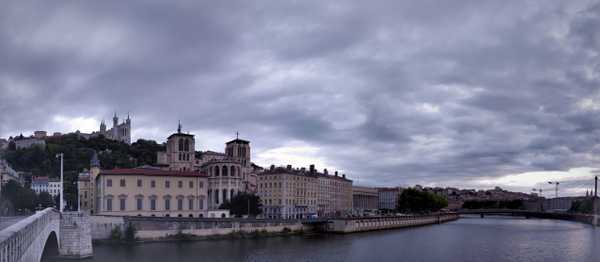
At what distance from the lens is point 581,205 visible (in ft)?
602

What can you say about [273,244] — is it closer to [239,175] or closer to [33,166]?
[239,175]

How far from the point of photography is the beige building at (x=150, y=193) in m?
69.9

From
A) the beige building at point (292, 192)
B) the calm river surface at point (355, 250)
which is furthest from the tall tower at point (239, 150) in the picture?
the calm river surface at point (355, 250)

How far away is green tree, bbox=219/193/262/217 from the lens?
280 ft

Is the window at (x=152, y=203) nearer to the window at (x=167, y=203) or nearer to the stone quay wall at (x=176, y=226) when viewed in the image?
the window at (x=167, y=203)

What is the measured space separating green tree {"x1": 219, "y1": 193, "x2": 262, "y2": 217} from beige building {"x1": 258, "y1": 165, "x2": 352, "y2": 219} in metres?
17.6

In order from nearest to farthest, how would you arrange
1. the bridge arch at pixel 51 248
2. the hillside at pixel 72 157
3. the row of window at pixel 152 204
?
the bridge arch at pixel 51 248, the row of window at pixel 152 204, the hillside at pixel 72 157

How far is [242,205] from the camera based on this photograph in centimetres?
8562

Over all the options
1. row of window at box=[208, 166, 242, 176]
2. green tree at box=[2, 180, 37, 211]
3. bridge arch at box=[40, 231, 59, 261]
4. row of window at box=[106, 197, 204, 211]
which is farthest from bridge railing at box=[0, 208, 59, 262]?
row of window at box=[208, 166, 242, 176]

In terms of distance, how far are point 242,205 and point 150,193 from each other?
16387 mm

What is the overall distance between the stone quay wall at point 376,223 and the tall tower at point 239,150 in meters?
27.5

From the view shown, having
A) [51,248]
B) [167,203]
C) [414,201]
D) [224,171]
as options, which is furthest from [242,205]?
[414,201]

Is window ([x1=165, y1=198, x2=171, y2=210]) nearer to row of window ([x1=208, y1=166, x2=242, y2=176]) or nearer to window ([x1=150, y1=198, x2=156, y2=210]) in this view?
window ([x1=150, y1=198, x2=156, y2=210])

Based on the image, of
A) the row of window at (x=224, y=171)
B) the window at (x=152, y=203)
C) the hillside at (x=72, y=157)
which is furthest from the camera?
the hillside at (x=72, y=157)
